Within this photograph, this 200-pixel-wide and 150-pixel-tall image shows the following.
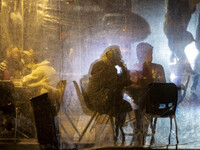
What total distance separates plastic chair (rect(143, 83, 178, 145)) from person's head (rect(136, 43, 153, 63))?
1.38 feet

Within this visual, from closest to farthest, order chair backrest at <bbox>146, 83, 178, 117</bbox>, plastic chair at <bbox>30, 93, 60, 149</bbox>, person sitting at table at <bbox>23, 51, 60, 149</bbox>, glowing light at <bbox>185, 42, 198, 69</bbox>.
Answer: plastic chair at <bbox>30, 93, 60, 149</bbox> → chair backrest at <bbox>146, 83, 178, 117</bbox> → person sitting at table at <bbox>23, 51, 60, 149</bbox> → glowing light at <bbox>185, 42, 198, 69</bbox>

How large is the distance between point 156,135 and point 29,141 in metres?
2.08

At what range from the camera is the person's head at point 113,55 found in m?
3.46

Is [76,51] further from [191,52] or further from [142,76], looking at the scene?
[191,52]

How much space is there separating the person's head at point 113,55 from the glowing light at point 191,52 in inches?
46.0

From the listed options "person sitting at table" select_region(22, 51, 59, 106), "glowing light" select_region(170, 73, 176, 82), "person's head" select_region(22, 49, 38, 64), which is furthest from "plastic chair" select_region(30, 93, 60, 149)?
"glowing light" select_region(170, 73, 176, 82)

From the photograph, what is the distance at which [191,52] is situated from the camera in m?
3.71

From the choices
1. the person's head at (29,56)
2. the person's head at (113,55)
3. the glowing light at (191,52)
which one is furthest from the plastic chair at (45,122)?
the glowing light at (191,52)

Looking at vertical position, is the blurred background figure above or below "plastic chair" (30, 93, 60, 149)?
above

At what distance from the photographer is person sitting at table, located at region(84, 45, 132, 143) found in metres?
3.46

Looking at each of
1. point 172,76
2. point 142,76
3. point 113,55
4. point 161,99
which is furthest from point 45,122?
point 172,76

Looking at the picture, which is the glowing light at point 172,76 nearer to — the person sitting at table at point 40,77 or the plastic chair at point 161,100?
the plastic chair at point 161,100

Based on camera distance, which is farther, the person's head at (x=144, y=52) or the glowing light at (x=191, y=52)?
the glowing light at (x=191, y=52)

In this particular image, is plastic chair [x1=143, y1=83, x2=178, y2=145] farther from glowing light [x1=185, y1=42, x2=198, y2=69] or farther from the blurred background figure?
glowing light [x1=185, y1=42, x2=198, y2=69]
